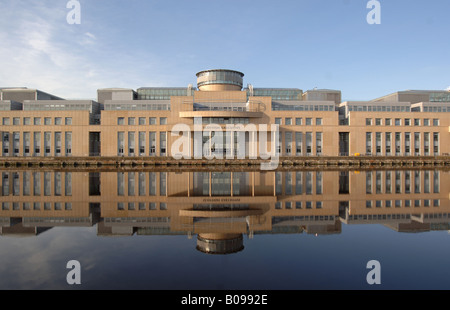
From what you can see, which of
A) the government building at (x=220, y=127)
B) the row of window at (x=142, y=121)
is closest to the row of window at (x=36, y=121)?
the government building at (x=220, y=127)

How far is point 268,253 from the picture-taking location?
408 inches

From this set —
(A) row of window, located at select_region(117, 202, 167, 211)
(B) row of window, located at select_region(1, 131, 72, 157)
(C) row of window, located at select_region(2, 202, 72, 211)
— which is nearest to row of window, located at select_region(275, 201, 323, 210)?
(A) row of window, located at select_region(117, 202, 167, 211)

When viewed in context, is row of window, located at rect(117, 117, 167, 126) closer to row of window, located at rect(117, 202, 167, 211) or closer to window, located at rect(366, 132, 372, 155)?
window, located at rect(366, 132, 372, 155)

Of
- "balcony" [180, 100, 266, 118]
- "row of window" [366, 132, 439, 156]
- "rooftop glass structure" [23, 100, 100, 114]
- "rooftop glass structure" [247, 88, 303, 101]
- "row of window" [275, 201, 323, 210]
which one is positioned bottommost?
"row of window" [275, 201, 323, 210]

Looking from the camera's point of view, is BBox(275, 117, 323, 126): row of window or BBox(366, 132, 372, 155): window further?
BBox(366, 132, 372, 155): window

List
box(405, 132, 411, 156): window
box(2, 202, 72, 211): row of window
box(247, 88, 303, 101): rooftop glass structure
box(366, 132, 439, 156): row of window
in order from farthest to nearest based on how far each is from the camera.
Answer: box(247, 88, 303, 101): rooftop glass structure, box(405, 132, 411, 156): window, box(366, 132, 439, 156): row of window, box(2, 202, 72, 211): row of window

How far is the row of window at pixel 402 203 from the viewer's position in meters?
19.0

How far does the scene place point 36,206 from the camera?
19.5m

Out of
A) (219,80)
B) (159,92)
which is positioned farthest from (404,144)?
(159,92)

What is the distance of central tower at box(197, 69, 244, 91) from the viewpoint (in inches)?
3169

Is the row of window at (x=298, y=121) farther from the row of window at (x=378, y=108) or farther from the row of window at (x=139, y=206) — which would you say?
the row of window at (x=139, y=206)

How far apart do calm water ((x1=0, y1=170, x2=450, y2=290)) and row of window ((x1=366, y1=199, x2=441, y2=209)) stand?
60 millimetres

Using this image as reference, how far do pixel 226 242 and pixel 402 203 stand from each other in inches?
555
